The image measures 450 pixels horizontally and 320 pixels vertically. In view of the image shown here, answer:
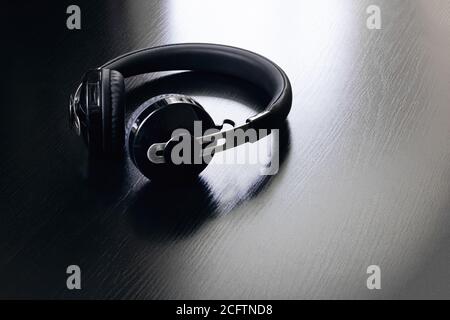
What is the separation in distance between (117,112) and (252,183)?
148mm

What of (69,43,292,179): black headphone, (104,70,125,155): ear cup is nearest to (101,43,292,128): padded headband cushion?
(69,43,292,179): black headphone

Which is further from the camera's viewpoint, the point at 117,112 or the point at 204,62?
the point at 204,62

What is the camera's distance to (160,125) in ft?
2.57

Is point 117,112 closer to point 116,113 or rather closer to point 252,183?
point 116,113

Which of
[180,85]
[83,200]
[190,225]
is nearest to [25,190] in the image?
[83,200]

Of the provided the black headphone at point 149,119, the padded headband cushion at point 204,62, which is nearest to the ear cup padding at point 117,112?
the black headphone at point 149,119

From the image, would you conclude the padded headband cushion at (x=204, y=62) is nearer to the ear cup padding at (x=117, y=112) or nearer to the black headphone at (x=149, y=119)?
the black headphone at (x=149, y=119)

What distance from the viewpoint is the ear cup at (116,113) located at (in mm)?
822

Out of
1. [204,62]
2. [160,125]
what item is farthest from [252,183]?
[204,62]

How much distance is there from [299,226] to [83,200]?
8.1 inches

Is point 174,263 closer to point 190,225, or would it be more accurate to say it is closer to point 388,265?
point 190,225

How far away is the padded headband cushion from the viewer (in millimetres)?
983

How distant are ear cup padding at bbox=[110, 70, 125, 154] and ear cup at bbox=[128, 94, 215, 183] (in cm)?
3
